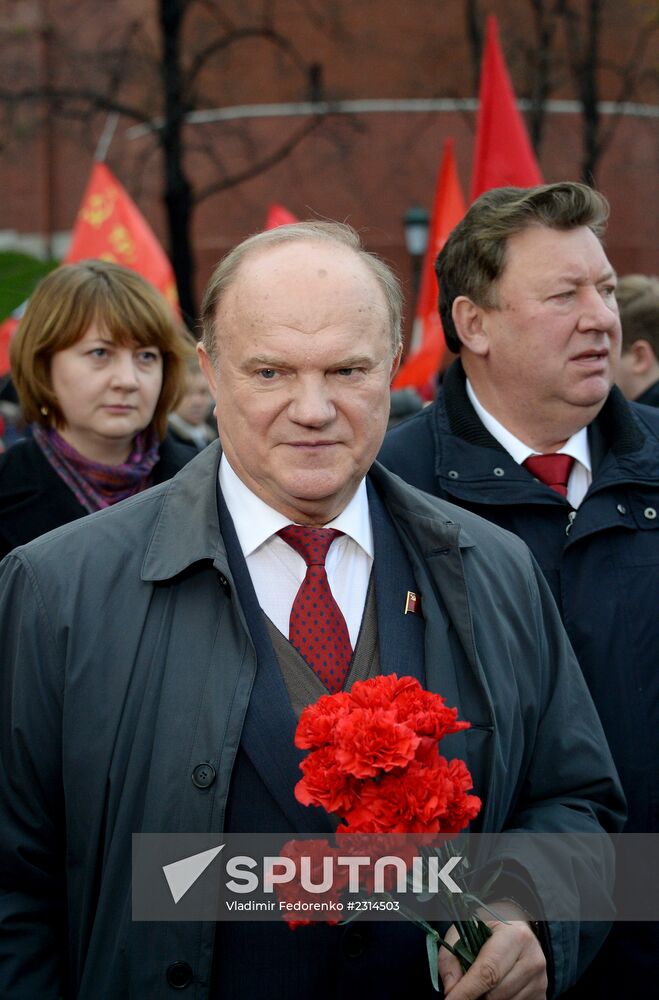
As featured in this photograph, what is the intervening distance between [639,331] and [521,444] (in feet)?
7.63

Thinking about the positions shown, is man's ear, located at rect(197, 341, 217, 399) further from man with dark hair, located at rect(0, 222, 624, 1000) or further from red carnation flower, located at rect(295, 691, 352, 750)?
red carnation flower, located at rect(295, 691, 352, 750)

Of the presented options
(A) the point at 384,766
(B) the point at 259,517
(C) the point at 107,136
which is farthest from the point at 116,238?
(C) the point at 107,136

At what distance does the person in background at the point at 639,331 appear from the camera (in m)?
5.64

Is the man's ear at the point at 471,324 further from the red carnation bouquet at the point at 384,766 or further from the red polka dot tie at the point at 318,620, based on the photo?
the red carnation bouquet at the point at 384,766

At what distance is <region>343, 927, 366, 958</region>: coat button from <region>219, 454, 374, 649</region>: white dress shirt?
0.52m

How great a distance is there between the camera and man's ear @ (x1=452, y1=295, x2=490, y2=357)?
11.9ft

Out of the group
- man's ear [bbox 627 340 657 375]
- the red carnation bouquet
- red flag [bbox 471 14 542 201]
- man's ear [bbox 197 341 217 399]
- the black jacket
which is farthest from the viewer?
red flag [bbox 471 14 542 201]

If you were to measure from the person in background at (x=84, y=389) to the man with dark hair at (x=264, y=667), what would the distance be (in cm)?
135

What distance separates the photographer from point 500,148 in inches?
261

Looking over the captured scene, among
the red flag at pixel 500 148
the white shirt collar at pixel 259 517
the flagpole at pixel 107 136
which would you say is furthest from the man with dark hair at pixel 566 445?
the flagpole at pixel 107 136

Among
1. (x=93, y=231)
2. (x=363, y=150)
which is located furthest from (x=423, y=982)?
(x=363, y=150)

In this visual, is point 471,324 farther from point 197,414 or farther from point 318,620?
point 197,414

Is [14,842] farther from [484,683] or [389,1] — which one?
[389,1]

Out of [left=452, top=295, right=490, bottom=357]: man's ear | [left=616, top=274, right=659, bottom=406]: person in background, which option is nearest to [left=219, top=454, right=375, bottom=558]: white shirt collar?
[left=452, top=295, right=490, bottom=357]: man's ear
